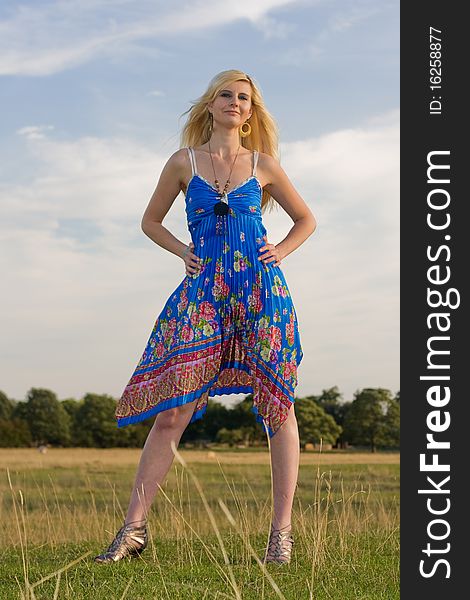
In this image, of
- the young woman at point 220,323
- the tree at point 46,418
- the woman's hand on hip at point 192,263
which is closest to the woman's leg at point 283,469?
the young woman at point 220,323

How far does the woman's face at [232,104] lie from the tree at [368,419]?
188 ft

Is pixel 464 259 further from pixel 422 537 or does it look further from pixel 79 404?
pixel 79 404

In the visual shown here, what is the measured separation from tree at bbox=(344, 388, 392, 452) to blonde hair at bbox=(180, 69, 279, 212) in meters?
56.9

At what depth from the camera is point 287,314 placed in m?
5.14

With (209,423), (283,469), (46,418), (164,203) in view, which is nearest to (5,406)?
(46,418)

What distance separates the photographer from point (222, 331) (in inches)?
200

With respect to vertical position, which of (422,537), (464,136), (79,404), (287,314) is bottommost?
(422,537)

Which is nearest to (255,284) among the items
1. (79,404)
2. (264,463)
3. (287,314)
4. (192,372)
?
(287,314)

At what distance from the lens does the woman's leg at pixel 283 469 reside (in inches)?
204

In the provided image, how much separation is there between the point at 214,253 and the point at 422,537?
1912mm

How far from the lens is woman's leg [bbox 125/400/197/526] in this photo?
5.02 metres

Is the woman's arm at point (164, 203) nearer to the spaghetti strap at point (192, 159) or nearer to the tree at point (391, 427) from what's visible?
the spaghetti strap at point (192, 159)

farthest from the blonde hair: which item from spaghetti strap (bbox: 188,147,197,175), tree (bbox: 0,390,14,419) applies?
tree (bbox: 0,390,14,419)

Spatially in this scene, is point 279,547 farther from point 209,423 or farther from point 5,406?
point 5,406
